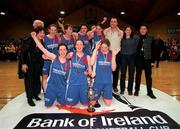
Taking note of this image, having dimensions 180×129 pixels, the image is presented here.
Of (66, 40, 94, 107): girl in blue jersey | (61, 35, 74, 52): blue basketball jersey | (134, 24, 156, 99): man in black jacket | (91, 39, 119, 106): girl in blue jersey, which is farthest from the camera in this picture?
(61, 35, 74, 52): blue basketball jersey

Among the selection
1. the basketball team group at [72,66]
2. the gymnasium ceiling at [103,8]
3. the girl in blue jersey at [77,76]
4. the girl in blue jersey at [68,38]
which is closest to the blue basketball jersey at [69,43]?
the girl in blue jersey at [68,38]

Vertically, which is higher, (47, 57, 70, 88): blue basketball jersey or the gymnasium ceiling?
the gymnasium ceiling

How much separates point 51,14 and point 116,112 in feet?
43.0

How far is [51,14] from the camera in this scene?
53.6 feet

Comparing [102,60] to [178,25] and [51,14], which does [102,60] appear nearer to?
[51,14]

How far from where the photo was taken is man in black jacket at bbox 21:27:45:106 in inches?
174

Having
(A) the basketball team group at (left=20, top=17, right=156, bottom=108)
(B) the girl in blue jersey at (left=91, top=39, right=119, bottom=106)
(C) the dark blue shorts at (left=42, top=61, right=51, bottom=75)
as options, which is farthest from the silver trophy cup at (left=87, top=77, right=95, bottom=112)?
(C) the dark blue shorts at (left=42, top=61, right=51, bottom=75)

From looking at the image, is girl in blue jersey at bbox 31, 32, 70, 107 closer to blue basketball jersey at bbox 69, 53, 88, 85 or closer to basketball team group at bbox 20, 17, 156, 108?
basketball team group at bbox 20, 17, 156, 108

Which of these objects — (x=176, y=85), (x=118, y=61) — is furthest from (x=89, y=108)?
(x=176, y=85)

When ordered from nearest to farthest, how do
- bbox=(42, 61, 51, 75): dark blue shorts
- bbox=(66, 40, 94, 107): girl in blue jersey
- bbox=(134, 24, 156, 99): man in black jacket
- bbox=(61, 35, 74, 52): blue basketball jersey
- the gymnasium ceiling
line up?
bbox=(66, 40, 94, 107): girl in blue jersey
bbox=(134, 24, 156, 99): man in black jacket
bbox=(42, 61, 51, 75): dark blue shorts
bbox=(61, 35, 74, 52): blue basketball jersey
the gymnasium ceiling

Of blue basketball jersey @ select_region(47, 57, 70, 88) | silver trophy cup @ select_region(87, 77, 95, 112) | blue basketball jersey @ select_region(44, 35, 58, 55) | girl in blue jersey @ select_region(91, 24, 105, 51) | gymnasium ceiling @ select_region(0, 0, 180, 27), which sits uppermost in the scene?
gymnasium ceiling @ select_region(0, 0, 180, 27)

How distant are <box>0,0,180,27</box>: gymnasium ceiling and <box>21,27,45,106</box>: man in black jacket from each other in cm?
917

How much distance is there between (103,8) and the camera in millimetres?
18219

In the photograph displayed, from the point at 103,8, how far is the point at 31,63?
47.1ft
